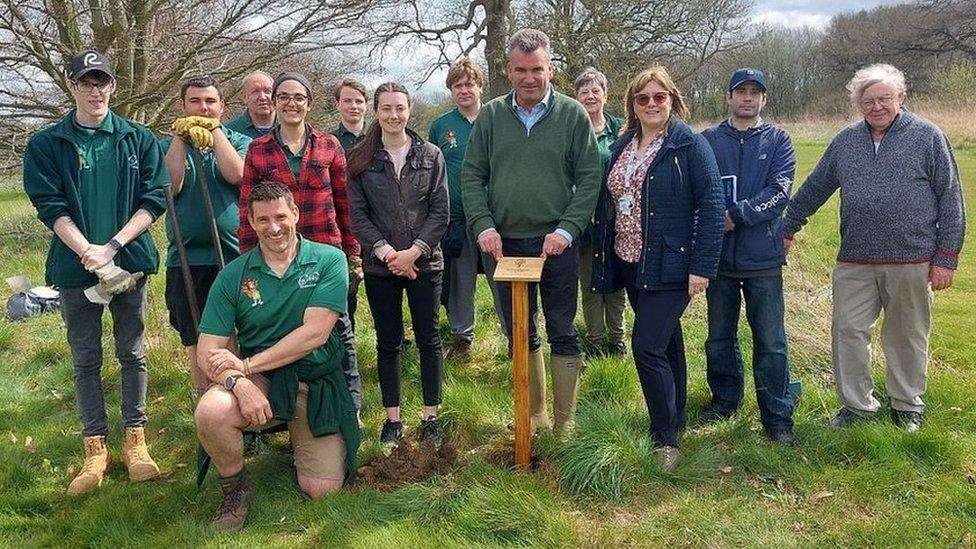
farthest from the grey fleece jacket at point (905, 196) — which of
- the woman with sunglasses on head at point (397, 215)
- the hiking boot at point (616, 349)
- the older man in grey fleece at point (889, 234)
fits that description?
the woman with sunglasses on head at point (397, 215)

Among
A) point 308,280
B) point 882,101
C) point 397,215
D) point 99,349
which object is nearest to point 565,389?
point 397,215

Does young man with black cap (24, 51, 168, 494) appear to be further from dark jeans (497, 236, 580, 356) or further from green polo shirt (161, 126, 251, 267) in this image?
dark jeans (497, 236, 580, 356)

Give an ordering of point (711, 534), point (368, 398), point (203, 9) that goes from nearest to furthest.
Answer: point (711, 534), point (368, 398), point (203, 9)

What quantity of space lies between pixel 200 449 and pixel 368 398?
1.38 meters

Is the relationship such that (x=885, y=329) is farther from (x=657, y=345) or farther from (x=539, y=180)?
(x=539, y=180)

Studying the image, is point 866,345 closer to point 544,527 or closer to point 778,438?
point 778,438

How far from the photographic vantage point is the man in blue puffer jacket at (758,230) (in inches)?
143

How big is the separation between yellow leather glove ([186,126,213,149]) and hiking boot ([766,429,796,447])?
3482 millimetres

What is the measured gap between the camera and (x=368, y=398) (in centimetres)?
475

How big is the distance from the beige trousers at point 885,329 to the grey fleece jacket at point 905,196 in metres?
0.11

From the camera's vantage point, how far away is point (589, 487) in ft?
→ 11.0

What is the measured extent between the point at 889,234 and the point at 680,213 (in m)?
1.21

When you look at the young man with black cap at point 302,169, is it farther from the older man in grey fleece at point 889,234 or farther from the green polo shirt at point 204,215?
the older man in grey fleece at point 889,234

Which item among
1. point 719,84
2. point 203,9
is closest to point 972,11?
point 719,84
